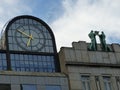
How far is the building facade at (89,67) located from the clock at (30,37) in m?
3.16

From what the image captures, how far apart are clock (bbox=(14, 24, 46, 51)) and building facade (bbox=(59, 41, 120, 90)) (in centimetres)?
316

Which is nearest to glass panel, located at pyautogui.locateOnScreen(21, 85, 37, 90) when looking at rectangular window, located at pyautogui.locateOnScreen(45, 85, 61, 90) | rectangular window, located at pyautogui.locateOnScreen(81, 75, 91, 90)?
rectangular window, located at pyautogui.locateOnScreen(45, 85, 61, 90)

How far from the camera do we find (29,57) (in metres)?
60.0

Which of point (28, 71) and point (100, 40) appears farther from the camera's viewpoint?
point (100, 40)

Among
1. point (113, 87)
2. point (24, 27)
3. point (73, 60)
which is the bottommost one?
point (113, 87)

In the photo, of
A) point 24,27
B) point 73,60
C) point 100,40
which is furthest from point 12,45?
point 100,40

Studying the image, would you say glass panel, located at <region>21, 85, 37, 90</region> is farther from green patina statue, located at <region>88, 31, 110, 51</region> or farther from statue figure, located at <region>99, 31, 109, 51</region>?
statue figure, located at <region>99, 31, 109, 51</region>

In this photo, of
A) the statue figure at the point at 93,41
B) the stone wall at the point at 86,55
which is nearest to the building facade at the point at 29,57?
the stone wall at the point at 86,55

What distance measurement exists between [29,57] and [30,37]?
9.33 ft

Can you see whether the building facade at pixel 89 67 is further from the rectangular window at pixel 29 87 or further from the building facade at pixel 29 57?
the rectangular window at pixel 29 87

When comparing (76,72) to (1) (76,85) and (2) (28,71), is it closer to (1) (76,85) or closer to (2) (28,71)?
(1) (76,85)

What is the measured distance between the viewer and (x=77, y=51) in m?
60.8

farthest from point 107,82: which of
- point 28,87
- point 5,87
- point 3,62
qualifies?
point 3,62

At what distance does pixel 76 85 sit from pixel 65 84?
4.53 feet
